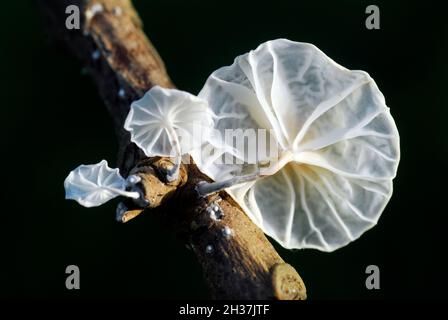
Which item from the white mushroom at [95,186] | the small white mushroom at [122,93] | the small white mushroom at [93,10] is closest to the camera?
the white mushroom at [95,186]

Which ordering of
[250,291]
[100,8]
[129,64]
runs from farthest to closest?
[100,8]
[129,64]
[250,291]

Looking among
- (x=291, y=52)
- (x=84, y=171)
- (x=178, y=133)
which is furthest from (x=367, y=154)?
(x=84, y=171)

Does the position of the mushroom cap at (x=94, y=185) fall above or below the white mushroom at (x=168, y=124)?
below

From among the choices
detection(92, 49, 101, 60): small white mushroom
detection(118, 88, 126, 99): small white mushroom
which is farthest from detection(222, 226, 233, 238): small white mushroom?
detection(92, 49, 101, 60): small white mushroom

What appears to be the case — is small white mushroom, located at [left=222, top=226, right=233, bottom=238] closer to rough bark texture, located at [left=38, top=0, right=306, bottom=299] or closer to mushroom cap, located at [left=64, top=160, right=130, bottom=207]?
rough bark texture, located at [left=38, top=0, right=306, bottom=299]

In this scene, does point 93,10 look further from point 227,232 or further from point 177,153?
point 227,232

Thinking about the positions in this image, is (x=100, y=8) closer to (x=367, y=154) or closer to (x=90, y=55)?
(x=90, y=55)

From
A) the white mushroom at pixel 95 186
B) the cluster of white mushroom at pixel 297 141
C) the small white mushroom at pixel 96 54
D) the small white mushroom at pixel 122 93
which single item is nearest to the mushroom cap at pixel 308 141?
the cluster of white mushroom at pixel 297 141

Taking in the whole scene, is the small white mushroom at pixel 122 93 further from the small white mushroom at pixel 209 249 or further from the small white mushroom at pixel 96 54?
the small white mushroom at pixel 209 249
